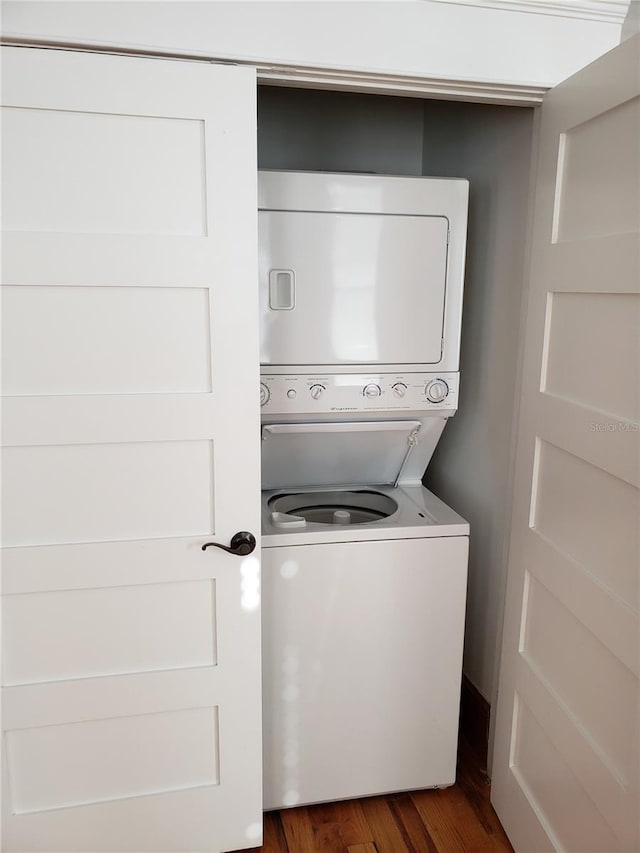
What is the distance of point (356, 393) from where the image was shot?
1.94 m

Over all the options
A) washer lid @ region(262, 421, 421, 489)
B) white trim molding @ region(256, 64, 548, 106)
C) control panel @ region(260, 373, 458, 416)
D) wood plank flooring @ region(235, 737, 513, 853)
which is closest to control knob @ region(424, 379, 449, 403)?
A: control panel @ region(260, 373, 458, 416)

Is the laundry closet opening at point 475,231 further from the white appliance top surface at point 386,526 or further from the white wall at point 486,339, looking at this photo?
the white appliance top surface at point 386,526

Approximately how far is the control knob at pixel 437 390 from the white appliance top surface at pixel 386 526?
339 mm

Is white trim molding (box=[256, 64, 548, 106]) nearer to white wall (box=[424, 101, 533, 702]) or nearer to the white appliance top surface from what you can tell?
white wall (box=[424, 101, 533, 702])

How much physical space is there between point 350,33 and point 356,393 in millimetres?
883

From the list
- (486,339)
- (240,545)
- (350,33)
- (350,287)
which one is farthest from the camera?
(486,339)

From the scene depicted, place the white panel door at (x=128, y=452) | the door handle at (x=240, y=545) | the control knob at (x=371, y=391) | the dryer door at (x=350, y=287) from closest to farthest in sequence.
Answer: the white panel door at (x=128, y=452), the door handle at (x=240, y=545), the dryer door at (x=350, y=287), the control knob at (x=371, y=391)

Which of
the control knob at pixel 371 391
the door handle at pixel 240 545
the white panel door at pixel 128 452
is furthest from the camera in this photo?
the control knob at pixel 371 391

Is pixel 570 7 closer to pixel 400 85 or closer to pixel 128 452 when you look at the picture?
pixel 400 85

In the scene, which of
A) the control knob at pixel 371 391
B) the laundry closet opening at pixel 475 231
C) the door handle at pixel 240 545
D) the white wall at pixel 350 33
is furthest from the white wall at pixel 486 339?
the door handle at pixel 240 545

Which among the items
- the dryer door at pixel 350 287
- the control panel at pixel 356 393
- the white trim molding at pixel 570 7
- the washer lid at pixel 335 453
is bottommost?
the washer lid at pixel 335 453

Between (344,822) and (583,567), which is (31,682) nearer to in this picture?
(344,822)

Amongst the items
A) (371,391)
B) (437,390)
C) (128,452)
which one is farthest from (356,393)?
(128,452)

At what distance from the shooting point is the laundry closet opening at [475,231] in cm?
198
